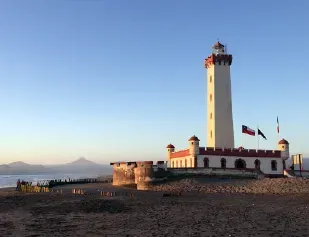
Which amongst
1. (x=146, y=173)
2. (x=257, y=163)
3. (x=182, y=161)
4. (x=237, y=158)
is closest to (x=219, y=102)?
(x=237, y=158)

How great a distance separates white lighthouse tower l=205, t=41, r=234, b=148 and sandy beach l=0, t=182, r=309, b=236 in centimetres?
2297

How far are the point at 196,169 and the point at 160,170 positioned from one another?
4540 mm

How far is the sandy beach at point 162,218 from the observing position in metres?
18.3

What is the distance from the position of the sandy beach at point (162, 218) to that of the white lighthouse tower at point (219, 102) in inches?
904

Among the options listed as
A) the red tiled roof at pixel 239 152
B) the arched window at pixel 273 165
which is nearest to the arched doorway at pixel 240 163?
the red tiled roof at pixel 239 152

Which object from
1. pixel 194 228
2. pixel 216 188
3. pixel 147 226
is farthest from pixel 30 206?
pixel 216 188

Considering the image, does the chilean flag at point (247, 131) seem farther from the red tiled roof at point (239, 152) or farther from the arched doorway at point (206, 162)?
the arched doorway at point (206, 162)

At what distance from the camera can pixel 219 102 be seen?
5491 cm

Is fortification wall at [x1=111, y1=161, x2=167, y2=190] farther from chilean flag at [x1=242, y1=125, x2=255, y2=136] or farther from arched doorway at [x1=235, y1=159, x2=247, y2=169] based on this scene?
chilean flag at [x1=242, y1=125, x2=255, y2=136]

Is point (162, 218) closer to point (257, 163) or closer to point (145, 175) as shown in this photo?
point (145, 175)

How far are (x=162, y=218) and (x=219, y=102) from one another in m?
34.8

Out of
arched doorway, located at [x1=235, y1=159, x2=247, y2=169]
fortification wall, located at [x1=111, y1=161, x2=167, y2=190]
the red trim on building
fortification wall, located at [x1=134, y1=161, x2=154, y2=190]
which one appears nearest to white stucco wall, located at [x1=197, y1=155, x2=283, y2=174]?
arched doorway, located at [x1=235, y1=159, x2=247, y2=169]

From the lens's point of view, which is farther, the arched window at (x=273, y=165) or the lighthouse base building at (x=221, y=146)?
the arched window at (x=273, y=165)

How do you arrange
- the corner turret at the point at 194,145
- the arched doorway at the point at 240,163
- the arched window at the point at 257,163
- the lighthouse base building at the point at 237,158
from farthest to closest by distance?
1. the arched window at the point at 257,163
2. the arched doorway at the point at 240,163
3. the lighthouse base building at the point at 237,158
4. the corner turret at the point at 194,145
